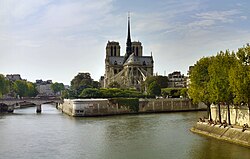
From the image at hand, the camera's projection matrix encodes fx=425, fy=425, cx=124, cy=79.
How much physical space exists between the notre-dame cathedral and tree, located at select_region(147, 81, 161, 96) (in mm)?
26660

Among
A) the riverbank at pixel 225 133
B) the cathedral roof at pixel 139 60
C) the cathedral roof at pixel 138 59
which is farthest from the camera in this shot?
the cathedral roof at pixel 138 59

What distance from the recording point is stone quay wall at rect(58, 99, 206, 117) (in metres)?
73.2

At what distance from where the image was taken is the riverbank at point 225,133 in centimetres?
3388

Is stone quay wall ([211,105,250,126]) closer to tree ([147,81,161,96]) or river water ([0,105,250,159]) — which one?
river water ([0,105,250,159])

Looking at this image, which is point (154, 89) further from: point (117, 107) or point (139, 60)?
point (139, 60)

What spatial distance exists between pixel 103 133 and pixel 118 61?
4342 inches

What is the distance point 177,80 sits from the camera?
143 m

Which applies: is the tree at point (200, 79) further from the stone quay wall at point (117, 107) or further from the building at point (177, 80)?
the building at point (177, 80)

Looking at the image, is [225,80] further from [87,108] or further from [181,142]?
[87,108]

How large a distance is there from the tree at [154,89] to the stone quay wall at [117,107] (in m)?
18.3

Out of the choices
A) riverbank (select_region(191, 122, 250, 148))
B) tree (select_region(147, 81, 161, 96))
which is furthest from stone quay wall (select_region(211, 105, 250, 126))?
tree (select_region(147, 81, 161, 96))

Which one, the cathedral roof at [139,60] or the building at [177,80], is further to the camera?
the cathedral roof at [139,60]

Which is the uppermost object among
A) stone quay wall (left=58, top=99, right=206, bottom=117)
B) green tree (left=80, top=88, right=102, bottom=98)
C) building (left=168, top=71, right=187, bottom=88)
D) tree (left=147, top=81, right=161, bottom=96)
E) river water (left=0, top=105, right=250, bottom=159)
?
building (left=168, top=71, right=187, bottom=88)

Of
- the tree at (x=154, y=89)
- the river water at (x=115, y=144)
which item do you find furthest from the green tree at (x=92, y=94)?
the river water at (x=115, y=144)
